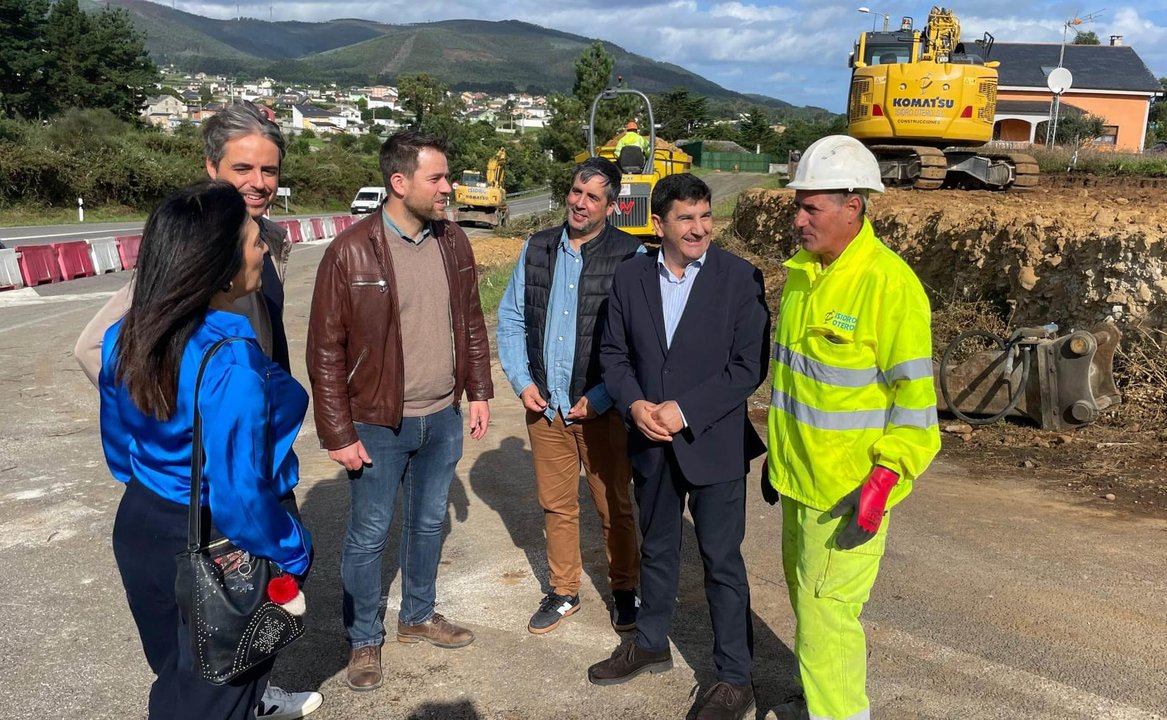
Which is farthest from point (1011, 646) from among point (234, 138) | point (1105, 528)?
point (234, 138)

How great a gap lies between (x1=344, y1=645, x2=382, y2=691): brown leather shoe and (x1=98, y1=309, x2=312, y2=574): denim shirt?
1370mm

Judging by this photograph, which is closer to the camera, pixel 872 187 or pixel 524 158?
pixel 872 187

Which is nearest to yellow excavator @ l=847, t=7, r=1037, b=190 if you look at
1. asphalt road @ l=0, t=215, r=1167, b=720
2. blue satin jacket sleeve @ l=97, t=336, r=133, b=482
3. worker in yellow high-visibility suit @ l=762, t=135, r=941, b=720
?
asphalt road @ l=0, t=215, r=1167, b=720

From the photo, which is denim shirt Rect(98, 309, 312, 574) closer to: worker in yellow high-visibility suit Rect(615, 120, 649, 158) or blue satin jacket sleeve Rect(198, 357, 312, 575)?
blue satin jacket sleeve Rect(198, 357, 312, 575)

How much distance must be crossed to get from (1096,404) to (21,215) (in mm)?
35479

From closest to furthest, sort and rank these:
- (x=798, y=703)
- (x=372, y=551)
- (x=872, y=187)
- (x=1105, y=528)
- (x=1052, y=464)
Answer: (x=872, y=187) → (x=798, y=703) → (x=372, y=551) → (x=1105, y=528) → (x=1052, y=464)

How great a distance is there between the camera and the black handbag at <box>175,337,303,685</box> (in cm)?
219

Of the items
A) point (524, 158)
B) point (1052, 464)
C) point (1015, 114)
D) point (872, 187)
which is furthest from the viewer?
point (524, 158)

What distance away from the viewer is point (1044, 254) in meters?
8.27

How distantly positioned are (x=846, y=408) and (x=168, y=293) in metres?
2.02

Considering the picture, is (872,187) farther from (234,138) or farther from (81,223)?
(81,223)

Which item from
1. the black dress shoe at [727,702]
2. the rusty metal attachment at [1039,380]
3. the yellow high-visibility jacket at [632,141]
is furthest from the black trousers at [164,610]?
the yellow high-visibility jacket at [632,141]

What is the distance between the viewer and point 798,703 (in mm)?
3316

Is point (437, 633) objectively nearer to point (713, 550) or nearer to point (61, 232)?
point (713, 550)
